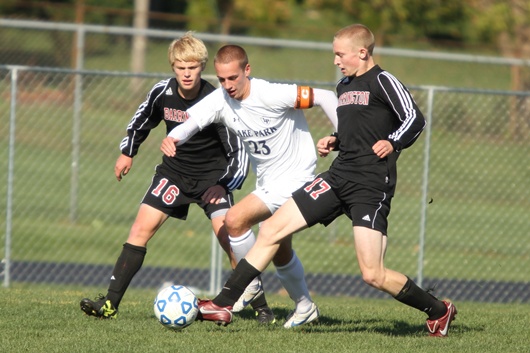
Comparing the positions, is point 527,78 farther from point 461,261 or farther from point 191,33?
point 191,33

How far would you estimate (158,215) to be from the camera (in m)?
7.16

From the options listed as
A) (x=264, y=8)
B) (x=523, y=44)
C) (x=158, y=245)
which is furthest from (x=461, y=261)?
(x=264, y=8)

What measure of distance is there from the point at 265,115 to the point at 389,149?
3.52ft

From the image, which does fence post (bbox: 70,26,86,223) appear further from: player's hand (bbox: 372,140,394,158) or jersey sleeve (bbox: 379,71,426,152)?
player's hand (bbox: 372,140,394,158)

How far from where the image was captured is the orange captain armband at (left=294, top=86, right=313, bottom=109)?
6.63 metres

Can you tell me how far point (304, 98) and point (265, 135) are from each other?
0.40 m

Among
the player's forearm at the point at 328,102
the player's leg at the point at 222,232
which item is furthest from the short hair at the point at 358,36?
the player's leg at the point at 222,232

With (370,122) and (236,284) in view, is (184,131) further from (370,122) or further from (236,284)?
(370,122)

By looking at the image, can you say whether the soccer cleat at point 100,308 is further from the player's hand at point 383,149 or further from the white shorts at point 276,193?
the player's hand at point 383,149

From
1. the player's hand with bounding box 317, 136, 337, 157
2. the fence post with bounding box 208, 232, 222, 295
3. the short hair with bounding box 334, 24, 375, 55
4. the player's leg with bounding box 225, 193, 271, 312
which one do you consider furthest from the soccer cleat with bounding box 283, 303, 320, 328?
the fence post with bounding box 208, 232, 222, 295

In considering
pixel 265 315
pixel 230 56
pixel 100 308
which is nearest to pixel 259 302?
pixel 265 315

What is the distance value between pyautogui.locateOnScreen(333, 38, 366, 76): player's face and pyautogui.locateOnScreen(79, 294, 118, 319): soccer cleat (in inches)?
96.9

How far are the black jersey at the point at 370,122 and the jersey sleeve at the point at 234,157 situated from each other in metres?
0.99

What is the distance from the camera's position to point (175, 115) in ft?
23.6
